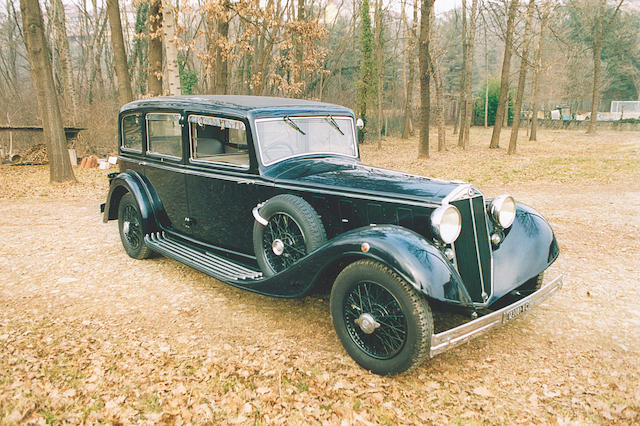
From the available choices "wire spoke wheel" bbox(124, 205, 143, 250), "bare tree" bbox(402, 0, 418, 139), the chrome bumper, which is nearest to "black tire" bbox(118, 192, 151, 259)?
"wire spoke wheel" bbox(124, 205, 143, 250)

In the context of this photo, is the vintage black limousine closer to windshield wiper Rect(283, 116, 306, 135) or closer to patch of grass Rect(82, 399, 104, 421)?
windshield wiper Rect(283, 116, 306, 135)

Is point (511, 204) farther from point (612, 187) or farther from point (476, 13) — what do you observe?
point (476, 13)

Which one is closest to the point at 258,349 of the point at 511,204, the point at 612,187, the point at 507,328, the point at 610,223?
the point at 507,328

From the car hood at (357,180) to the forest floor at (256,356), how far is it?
4.20 ft

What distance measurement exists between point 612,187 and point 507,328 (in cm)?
865

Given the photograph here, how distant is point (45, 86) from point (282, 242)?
10316mm

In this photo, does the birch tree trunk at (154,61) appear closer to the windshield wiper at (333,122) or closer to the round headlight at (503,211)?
the windshield wiper at (333,122)

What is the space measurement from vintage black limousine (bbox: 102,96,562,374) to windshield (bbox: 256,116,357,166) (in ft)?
0.04

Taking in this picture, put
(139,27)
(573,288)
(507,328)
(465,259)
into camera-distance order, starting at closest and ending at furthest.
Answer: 1. (465,259)
2. (507,328)
3. (573,288)
4. (139,27)

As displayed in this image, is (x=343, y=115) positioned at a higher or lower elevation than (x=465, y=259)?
higher

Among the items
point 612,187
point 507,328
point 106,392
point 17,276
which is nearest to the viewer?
point 106,392

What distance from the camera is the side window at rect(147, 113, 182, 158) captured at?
16.2 feet

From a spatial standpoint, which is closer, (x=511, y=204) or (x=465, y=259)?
(x=465, y=259)

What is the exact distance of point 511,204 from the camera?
364 cm
